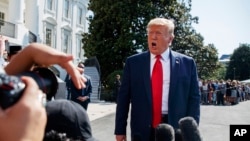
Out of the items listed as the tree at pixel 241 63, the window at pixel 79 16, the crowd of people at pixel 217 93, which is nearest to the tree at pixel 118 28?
the crowd of people at pixel 217 93

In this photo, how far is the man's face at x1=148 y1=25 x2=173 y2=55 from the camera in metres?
3.42

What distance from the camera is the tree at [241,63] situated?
3258 inches

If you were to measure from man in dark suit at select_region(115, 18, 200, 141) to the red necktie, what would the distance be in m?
0.02

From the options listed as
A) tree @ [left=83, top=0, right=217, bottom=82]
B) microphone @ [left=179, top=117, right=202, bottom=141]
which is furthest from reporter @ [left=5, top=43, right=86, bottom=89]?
tree @ [left=83, top=0, right=217, bottom=82]

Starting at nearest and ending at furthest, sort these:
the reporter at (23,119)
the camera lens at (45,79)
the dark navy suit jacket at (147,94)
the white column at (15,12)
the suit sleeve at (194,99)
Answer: the reporter at (23,119), the camera lens at (45,79), the dark navy suit jacket at (147,94), the suit sleeve at (194,99), the white column at (15,12)

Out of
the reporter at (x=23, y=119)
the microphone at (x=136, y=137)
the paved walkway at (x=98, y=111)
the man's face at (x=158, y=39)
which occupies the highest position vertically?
the man's face at (x=158, y=39)

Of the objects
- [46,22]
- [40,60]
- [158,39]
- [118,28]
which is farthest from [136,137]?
[46,22]

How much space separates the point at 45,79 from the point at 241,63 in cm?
8562

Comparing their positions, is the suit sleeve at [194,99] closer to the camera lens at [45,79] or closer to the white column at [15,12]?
the camera lens at [45,79]

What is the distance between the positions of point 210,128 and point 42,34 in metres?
25.2

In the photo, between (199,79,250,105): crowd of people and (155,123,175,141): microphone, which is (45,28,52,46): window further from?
(155,123,175,141): microphone

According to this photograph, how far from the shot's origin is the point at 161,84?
343 cm

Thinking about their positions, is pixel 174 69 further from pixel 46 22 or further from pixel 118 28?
pixel 46 22

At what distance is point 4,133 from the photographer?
886mm
